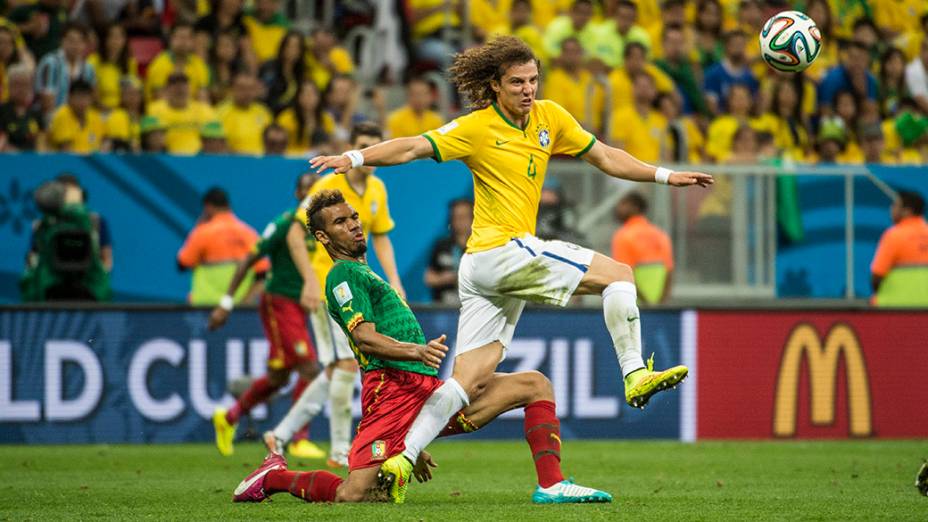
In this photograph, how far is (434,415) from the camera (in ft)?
27.0

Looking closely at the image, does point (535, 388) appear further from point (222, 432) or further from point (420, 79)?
point (420, 79)

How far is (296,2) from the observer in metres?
18.9

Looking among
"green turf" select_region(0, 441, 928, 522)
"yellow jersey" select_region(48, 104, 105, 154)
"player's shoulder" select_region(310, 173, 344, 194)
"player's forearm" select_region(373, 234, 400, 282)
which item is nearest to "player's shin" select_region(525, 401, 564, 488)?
"green turf" select_region(0, 441, 928, 522)

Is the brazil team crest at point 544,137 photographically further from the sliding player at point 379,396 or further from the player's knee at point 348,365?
the player's knee at point 348,365

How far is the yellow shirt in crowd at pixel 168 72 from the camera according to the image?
677 inches

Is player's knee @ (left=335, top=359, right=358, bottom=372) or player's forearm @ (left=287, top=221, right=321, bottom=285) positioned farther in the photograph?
player's knee @ (left=335, top=359, right=358, bottom=372)

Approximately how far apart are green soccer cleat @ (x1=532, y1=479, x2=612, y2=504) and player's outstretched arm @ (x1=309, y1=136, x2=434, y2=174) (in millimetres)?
1935

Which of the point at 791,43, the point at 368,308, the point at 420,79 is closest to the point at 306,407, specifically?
the point at 368,308

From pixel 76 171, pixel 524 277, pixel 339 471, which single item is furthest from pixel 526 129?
pixel 76 171

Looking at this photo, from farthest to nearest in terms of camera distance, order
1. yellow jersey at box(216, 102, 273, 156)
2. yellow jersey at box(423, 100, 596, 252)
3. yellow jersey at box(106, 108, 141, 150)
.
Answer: yellow jersey at box(216, 102, 273, 156), yellow jersey at box(106, 108, 141, 150), yellow jersey at box(423, 100, 596, 252)

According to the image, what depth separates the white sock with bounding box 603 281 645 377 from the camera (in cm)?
820

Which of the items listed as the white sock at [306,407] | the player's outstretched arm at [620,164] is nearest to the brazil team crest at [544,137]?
the player's outstretched arm at [620,164]

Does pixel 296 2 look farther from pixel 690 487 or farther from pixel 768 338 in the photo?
pixel 690 487

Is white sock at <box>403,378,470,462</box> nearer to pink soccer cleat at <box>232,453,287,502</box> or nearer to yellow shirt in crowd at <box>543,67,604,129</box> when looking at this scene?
pink soccer cleat at <box>232,453,287,502</box>
